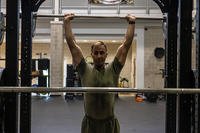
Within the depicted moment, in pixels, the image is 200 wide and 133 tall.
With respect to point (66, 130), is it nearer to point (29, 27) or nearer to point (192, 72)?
point (29, 27)

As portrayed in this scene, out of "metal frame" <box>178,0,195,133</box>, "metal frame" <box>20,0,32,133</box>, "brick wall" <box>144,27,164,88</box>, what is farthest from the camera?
"brick wall" <box>144,27,164,88</box>

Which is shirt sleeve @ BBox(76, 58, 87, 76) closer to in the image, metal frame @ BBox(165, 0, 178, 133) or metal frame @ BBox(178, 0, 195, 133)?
metal frame @ BBox(178, 0, 195, 133)

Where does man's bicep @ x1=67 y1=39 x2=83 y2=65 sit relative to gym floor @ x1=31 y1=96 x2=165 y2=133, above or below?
above

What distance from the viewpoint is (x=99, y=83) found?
2.56m

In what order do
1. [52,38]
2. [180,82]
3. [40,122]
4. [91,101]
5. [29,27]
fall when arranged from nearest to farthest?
[91,101]
[180,82]
[29,27]
[40,122]
[52,38]

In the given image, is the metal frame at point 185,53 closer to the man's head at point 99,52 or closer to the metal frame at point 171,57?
the metal frame at point 171,57

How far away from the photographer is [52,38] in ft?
40.8

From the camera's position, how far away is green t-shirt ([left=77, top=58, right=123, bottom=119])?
257 cm

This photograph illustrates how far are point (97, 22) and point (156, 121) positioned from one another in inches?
250

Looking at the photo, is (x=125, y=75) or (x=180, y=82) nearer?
(x=180, y=82)

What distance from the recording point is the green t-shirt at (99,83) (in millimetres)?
2570

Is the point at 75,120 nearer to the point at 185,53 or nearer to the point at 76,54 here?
the point at 185,53

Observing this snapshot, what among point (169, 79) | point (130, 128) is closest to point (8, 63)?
point (169, 79)

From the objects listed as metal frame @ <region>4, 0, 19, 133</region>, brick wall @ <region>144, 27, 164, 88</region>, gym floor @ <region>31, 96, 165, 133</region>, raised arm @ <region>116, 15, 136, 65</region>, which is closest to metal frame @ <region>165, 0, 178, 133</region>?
raised arm @ <region>116, 15, 136, 65</region>
